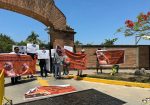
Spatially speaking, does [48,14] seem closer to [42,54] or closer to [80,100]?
[42,54]

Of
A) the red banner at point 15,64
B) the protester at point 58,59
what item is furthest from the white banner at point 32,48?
the red banner at point 15,64

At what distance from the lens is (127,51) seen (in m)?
30.4

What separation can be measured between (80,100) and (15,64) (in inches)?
250

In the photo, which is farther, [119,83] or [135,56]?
[135,56]

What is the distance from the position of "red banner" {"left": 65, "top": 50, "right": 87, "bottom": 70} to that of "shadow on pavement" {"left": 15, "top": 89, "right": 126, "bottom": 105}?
742 cm

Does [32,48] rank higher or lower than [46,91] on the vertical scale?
higher

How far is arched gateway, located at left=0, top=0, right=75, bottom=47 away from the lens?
75.4ft

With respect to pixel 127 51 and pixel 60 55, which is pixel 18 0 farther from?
pixel 127 51

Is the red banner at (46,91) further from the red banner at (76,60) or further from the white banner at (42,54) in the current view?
the white banner at (42,54)

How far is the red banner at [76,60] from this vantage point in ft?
65.5

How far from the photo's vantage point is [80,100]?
435 inches

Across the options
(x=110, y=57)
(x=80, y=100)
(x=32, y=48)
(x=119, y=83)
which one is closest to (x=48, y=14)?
(x=32, y=48)

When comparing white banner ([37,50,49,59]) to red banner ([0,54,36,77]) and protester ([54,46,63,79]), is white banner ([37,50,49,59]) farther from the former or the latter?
red banner ([0,54,36,77])

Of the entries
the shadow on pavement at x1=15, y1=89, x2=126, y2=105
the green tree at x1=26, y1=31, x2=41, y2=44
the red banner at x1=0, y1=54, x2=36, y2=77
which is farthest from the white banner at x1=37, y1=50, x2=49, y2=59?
the green tree at x1=26, y1=31, x2=41, y2=44
